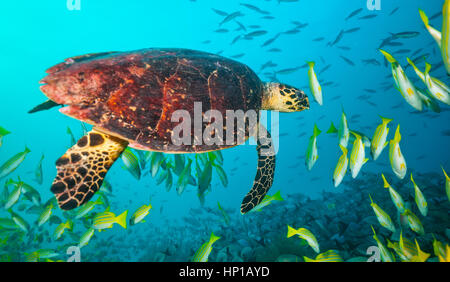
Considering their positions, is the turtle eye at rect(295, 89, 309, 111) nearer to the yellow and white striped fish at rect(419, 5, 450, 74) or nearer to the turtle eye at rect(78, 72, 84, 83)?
the yellow and white striped fish at rect(419, 5, 450, 74)

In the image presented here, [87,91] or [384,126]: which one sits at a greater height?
[87,91]

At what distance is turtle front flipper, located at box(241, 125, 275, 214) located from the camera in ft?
11.3

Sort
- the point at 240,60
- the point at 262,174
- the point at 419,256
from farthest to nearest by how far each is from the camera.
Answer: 1. the point at 240,60
2. the point at 262,174
3. the point at 419,256

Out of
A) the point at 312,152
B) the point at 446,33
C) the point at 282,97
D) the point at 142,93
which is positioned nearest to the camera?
Answer: the point at 446,33

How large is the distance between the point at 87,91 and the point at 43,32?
7477cm

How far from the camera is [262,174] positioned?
3.78 meters

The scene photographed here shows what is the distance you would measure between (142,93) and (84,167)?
1.13 metres

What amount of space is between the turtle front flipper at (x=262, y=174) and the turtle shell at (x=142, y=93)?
1022 millimetres

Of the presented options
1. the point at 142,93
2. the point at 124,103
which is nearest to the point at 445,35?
the point at 142,93

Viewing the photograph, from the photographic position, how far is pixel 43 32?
54406mm

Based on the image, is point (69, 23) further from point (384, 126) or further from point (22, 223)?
point (384, 126)

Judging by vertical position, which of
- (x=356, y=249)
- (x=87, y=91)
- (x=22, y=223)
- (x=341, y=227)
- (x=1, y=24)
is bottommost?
(x=356, y=249)

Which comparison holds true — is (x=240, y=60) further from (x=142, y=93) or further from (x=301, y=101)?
(x=142, y=93)
